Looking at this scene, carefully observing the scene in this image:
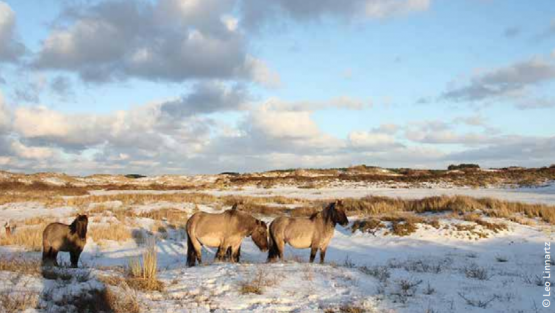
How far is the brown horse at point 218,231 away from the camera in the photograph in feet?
37.2

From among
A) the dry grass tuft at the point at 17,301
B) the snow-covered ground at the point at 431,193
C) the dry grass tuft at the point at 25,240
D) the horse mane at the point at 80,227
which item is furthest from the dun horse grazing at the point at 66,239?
the snow-covered ground at the point at 431,193

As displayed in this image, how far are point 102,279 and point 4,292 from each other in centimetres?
144

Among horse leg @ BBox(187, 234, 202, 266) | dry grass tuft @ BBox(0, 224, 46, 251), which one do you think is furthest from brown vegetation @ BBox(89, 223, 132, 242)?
horse leg @ BBox(187, 234, 202, 266)

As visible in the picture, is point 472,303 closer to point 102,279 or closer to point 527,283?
point 527,283

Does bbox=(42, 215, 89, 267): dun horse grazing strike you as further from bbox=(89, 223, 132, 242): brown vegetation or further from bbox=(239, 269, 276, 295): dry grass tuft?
bbox=(239, 269, 276, 295): dry grass tuft

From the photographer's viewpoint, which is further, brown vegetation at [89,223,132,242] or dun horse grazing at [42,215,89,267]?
brown vegetation at [89,223,132,242]

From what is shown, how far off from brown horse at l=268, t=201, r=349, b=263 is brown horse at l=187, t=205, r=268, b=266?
0.75 metres

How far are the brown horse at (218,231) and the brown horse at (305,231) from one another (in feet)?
2.44

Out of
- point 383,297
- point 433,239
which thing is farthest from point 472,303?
point 433,239

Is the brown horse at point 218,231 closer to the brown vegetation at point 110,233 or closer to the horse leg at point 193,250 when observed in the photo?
the horse leg at point 193,250

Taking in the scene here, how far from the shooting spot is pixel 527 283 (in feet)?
30.5

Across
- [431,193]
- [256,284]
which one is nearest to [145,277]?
[256,284]

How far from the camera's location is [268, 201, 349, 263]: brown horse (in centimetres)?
1165

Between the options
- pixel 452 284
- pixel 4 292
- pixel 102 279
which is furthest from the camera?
pixel 452 284
